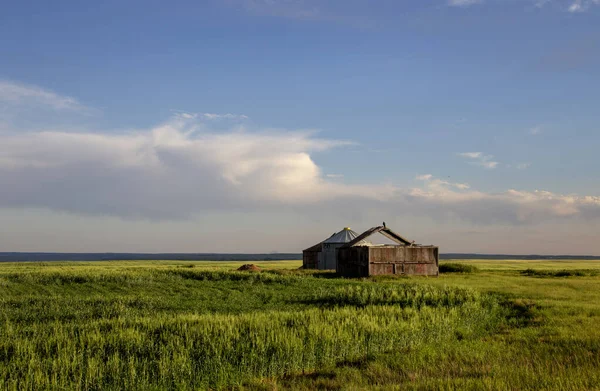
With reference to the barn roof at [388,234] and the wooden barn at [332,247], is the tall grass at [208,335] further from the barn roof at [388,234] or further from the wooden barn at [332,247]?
the wooden barn at [332,247]

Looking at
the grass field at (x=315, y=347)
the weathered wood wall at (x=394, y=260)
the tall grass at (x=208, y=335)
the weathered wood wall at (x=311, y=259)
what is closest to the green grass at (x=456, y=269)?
the weathered wood wall at (x=394, y=260)

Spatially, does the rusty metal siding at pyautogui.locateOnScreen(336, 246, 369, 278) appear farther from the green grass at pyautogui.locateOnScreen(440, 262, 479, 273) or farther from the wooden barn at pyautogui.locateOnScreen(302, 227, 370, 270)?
the green grass at pyautogui.locateOnScreen(440, 262, 479, 273)

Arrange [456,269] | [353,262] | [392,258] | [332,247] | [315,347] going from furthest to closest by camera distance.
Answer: [332,247] → [456,269] → [353,262] → [392,258] → [315,347]

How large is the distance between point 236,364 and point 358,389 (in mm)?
3846

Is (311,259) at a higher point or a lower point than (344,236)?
lower

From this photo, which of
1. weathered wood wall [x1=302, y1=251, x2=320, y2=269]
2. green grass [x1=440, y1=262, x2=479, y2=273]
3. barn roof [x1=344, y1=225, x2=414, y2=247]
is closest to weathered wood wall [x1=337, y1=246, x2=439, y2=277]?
barn roof [x1=344, y1=225, x2=414, y2=247]

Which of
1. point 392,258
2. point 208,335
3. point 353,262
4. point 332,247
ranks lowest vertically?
point 208,335

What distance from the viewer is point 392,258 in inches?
1943

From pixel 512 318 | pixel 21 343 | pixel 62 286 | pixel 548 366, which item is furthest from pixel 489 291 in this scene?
pixel 62 286

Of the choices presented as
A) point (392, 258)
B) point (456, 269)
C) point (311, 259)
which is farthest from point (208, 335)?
point (311, 259)

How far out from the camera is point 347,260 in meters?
53.9

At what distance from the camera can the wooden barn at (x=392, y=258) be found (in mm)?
48625

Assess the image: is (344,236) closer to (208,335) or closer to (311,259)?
(311,259)

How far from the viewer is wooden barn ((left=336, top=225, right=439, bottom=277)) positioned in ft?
160
